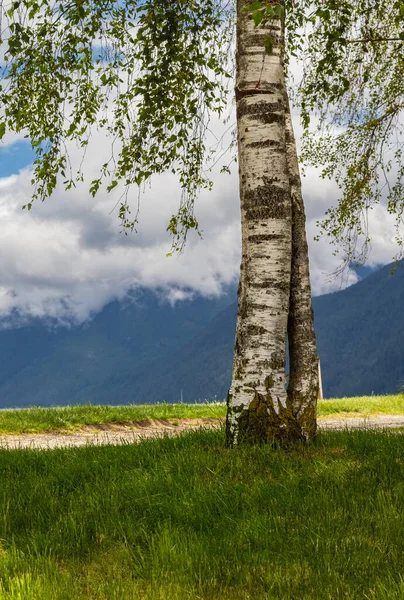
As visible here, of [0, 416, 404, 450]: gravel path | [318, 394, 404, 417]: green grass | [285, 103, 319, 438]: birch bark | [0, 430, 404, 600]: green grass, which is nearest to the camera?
[0, 430, 404, 600]: green grass

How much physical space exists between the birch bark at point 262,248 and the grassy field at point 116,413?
8018 millimetres

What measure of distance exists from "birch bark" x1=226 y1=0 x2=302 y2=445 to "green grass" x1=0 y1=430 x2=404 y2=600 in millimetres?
457

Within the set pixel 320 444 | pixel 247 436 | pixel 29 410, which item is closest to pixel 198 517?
pixel 247 436

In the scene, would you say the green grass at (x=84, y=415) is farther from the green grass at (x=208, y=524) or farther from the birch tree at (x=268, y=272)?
the birch tree at (x=268, y=272)

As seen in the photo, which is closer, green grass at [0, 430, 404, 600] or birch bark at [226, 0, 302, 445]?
green grass at [0, 430, 404, 600]

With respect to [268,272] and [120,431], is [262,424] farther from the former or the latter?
[120,431]

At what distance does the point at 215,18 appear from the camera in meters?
10.6

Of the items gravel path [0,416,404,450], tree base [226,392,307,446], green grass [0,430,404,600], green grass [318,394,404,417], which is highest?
tree base [226,392,307,446]

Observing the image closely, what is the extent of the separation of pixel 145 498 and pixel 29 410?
36.9 ft

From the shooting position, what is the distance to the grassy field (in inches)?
562

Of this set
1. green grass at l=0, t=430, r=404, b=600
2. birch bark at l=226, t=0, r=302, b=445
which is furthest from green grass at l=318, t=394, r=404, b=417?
birch bark at l=226, t=0, r=302, b=445

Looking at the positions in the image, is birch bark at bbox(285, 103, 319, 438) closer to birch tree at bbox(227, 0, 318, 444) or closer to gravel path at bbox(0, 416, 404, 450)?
birch tree at bbox(227, 0, 318, 444)

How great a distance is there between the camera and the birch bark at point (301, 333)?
7762 millimetres

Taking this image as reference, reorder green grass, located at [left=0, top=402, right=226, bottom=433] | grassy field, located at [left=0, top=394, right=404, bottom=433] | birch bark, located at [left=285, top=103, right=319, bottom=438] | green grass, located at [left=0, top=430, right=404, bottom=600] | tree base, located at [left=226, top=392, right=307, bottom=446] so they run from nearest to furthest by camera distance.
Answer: green grass, located at [left=0, top=430, right=404, bottom=600], tree base, located at [left=226, top=392, right=307, bottom=446], birch bark, located at [left=285, top=103, right=319, bottom=438], green grass, located at [left=0, top=402, right=226, bottom=433], grassy field, located at [left=0, top=394, right=404, bottom=433]
